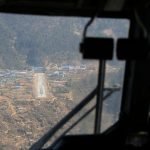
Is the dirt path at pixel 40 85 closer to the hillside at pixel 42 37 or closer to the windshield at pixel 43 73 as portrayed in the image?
the windshield at pixel 43 73

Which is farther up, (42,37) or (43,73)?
(42,37)

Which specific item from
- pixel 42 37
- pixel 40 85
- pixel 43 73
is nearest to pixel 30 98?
pixel 40 85

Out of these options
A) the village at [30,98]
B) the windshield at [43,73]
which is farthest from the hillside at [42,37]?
the village at [30,98]

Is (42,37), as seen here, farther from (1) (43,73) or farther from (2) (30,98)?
(2) (30,98)


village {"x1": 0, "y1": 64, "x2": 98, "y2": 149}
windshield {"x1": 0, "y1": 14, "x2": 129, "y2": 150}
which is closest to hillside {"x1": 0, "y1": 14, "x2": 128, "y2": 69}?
windshield {"x1": 0, "y1": 14, "x2": 129, "y2": 150}

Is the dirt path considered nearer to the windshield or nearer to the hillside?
the windshield

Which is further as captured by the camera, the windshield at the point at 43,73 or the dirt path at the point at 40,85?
→ the dirt path at the point at 40,85

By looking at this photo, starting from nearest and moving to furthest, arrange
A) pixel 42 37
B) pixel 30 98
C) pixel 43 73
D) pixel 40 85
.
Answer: pixel 42 37
pixel 43 73
pixel 40 85
pixel 30 98

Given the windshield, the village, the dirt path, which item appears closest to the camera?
the windshield

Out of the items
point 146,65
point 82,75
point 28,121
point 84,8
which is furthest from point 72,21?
point 28,121
